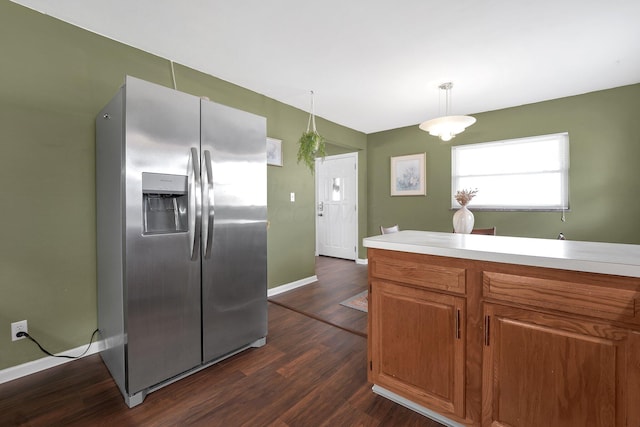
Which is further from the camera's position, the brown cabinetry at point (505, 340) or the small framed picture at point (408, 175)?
the small framed picture at point (408, 175)

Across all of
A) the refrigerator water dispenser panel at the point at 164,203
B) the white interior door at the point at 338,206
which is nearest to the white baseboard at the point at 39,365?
the refrigerator water dispenser panel at the point at 164,203

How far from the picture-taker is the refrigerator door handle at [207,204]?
1854 millimetres

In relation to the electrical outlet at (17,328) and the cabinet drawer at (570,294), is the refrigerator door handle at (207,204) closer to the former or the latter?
the electrical outlet at (17,328)

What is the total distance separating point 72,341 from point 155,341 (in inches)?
36.3

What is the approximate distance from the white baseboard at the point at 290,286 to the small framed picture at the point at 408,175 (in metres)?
2.16

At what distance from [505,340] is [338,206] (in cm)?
450

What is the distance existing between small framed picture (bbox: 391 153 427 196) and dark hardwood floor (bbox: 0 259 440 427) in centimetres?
311

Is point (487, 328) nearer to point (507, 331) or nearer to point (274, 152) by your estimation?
point (507, 331)

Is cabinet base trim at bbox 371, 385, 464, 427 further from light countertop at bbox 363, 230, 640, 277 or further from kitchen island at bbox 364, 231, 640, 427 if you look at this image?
light countertop at bbox 363, 230, 640, 277

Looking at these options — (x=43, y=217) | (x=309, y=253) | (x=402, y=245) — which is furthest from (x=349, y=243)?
(x=43, y=217)

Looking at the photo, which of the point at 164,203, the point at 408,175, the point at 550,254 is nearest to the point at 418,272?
the point at 550,254

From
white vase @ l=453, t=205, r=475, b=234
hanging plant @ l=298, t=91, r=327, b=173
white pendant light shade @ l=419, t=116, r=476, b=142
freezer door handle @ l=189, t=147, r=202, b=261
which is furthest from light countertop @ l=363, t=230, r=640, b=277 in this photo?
hanging plant @ l=298, t=91, r=327, b=173

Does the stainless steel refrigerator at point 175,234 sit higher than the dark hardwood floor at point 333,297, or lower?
higher

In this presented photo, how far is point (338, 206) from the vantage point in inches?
222
